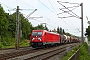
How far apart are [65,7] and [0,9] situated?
54111 mm

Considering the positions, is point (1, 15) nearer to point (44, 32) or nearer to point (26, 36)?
point (26, 36)

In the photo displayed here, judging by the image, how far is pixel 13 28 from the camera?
10006cm

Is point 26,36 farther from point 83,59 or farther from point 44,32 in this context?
point 83,59

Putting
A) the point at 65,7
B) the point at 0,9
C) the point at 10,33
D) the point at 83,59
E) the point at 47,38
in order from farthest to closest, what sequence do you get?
the point at 10,33, the point at 0,9, the point at 47,38, the point at 65,7, the point at 83,59

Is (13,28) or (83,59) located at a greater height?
(13,28)

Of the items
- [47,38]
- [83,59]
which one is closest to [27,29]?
[47,38]

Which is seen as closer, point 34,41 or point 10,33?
point 34,41

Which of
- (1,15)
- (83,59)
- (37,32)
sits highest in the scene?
(1,15)

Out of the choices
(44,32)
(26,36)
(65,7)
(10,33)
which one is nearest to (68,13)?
(65,7)

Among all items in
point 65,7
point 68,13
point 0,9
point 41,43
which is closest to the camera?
point 65,7

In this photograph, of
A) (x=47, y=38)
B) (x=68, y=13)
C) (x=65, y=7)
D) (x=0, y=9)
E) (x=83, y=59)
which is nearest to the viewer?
(x=83, y=59)

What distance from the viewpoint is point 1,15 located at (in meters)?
83.2

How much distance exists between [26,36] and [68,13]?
78768mm

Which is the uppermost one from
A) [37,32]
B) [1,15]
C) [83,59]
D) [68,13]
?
[1,15]
